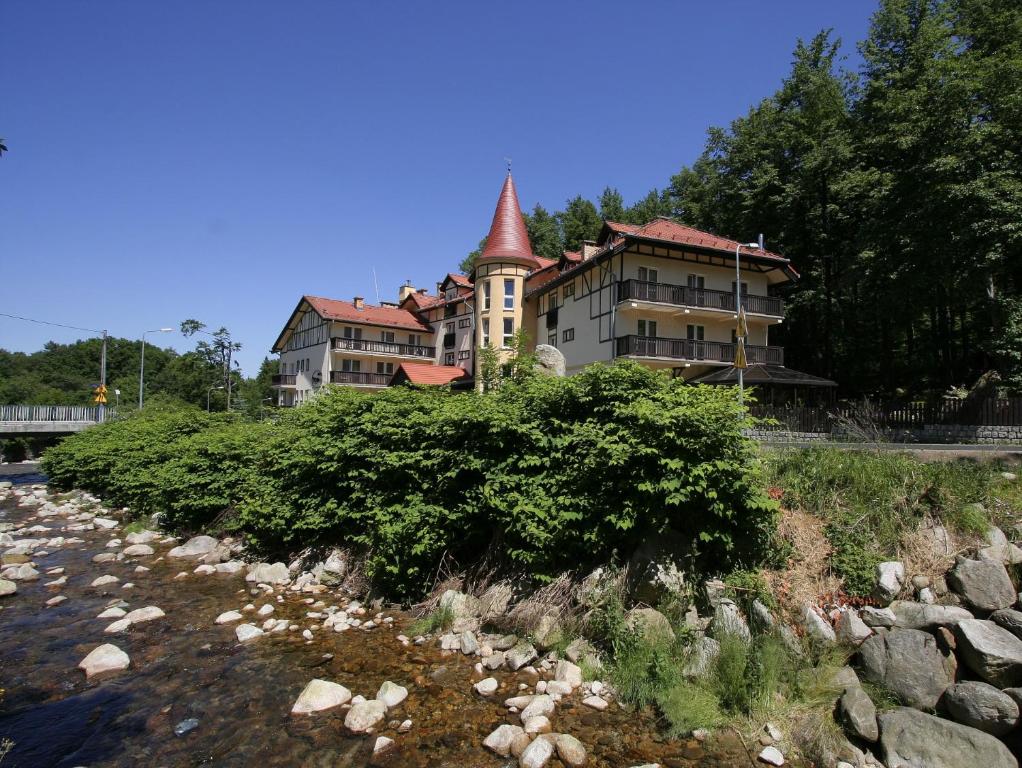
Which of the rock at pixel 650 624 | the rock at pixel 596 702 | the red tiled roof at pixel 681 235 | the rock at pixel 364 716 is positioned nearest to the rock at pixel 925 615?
the rock at pixel 650 624

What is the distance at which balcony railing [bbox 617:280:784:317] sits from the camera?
95.0 ft

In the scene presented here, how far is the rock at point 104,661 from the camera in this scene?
747cm

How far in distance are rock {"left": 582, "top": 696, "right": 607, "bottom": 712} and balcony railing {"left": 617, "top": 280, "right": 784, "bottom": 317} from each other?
2418 cm

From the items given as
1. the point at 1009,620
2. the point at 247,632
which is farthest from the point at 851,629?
the point at 247,632

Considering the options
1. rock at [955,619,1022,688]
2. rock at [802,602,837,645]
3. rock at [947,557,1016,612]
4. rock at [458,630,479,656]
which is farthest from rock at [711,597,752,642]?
rock at [458,630,479,656]

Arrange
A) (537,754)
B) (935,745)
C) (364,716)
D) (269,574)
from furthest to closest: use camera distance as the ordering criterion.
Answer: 1. (269,574)
2. (364,716)
3. (537,754)
4. (935,745)

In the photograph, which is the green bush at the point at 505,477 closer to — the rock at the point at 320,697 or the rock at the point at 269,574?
the rock at the point at 269,574

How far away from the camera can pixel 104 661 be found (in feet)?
24.8

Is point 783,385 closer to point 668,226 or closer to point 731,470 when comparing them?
point 668,226

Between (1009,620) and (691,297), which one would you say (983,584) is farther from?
(691,297)

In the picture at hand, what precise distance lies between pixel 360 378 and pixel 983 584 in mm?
45221

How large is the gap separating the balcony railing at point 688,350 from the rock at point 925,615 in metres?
21.5

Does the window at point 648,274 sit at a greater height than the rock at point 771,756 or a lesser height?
greater

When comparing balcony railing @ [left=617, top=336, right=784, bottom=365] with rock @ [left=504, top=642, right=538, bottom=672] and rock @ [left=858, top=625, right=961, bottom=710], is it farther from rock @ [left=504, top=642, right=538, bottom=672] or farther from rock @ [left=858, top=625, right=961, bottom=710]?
rock @ [left=858, top=625, right=961, bottom=710]
